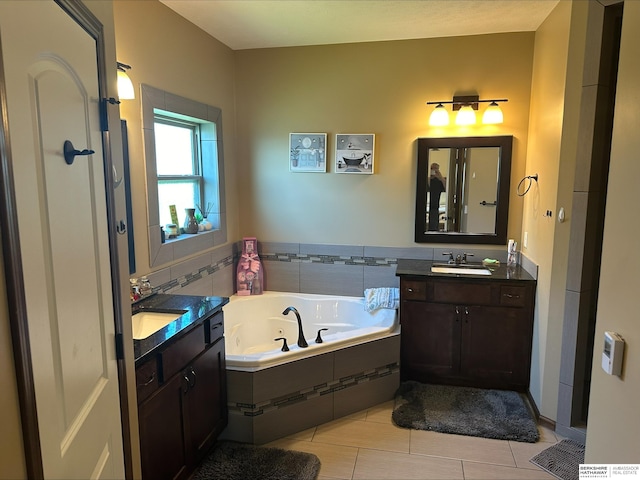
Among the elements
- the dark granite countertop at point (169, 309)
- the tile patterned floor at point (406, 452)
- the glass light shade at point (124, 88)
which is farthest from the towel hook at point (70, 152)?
the tile patterned floor at point (406, 452)

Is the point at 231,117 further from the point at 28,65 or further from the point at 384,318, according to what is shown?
the point at 28,65

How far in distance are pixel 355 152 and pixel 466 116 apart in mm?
940

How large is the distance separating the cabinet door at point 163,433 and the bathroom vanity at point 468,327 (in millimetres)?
1825

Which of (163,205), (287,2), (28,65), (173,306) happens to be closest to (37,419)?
(28,65)

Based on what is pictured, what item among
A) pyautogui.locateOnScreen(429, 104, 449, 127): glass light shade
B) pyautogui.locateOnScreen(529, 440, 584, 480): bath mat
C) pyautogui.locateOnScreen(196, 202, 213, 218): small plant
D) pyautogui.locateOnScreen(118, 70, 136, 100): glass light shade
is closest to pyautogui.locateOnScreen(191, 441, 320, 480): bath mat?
pyautogui.locateOnScreen(529, 440, 584, 480): bath mat

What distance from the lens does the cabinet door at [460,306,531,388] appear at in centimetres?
322

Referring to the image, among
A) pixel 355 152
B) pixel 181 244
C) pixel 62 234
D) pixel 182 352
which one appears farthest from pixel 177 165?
pixel 62 234

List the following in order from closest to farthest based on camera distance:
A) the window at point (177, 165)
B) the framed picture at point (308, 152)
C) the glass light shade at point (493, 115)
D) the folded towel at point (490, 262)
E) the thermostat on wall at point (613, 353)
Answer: the thermostat on wall at point (613, 353)
the window at point (177, 165)
the glass light shade at point (493, 115)
the folded towel at point (490, 262)
the framed picture at point (308, 152)

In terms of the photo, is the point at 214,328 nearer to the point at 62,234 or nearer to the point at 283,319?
the point at 283,319

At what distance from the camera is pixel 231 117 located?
3893 mm

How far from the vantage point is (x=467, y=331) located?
3305mm

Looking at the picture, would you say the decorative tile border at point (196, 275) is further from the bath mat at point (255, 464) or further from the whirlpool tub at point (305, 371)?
the bath mat at point (255, 464)

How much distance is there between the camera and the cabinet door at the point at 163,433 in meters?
1.86

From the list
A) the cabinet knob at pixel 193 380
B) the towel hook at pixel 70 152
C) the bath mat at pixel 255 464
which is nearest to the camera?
the towel hook at pixel 70 152
